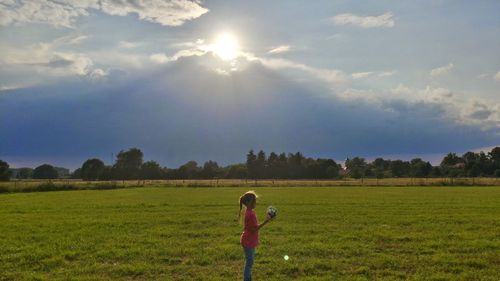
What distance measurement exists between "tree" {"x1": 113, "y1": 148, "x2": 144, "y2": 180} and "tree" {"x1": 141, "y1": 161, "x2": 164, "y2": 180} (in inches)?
91.8

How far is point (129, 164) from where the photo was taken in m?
190

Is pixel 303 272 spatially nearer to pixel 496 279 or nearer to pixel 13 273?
pixel 496 279

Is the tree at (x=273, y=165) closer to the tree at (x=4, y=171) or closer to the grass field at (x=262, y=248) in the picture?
the tree at (x=4, y=171)

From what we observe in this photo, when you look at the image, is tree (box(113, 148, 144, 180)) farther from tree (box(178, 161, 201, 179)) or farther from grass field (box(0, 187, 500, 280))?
grass field (box(0, 187, 500, 280))

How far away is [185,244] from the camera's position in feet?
54.0

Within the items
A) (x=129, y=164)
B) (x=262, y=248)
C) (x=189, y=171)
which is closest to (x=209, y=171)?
(x=189, y=171)

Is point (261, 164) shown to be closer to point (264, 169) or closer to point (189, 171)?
point (264, 169)

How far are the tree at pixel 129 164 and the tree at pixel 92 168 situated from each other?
21.2ft

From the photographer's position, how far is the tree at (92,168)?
182375mm

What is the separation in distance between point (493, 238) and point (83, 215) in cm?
2124

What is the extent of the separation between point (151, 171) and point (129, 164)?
19.3 meters

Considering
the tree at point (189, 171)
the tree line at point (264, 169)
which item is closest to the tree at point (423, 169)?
the tree line at point (264, 169)

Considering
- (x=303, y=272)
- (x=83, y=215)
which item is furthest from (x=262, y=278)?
(x=83, y=215)

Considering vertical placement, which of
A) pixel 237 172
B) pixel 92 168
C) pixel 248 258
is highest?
pixel 92 168
